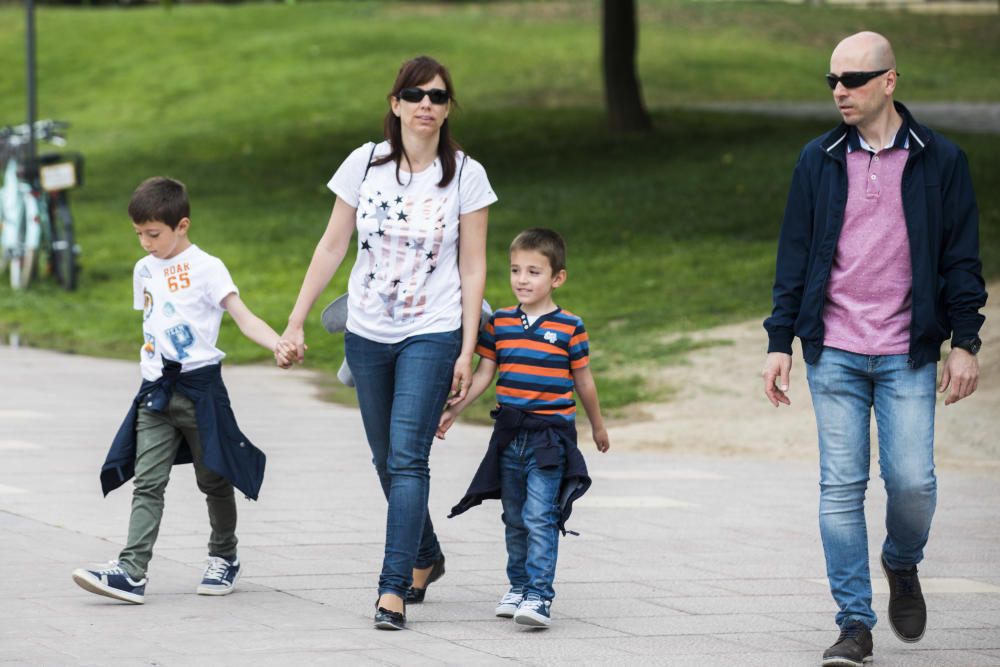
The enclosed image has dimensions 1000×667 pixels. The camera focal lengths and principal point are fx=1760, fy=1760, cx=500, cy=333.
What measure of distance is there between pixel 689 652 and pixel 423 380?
1.27m

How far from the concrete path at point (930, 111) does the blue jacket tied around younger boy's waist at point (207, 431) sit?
2230 cm

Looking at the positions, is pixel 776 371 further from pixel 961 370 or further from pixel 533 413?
pixel 533 413

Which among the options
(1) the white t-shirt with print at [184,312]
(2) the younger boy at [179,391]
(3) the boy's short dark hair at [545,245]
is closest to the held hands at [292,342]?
(2) the younger boy at [179,391]

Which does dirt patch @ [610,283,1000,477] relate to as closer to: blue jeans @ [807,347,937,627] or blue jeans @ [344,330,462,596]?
blue jeans @ [807,347,937,627]

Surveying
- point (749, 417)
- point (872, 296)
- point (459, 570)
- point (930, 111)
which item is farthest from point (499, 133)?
point (872, 296)

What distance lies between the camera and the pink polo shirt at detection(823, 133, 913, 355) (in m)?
5.58

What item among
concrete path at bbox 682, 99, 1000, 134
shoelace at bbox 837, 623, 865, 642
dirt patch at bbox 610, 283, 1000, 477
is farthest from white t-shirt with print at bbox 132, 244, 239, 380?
concrete path at bbox 682, 99, 1000, 134

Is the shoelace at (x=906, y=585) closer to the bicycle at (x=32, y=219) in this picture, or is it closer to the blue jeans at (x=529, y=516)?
the blue jeans at (x=529, y=516)

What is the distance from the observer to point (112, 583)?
618 cm

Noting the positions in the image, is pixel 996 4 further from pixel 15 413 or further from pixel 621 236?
pixel 15 413

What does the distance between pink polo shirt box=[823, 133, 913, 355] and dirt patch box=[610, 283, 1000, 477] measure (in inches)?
210

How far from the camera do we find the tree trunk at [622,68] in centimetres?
2862

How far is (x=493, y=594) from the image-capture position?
22.0ft

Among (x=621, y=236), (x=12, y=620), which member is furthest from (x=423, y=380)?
(x=621, y=236)
